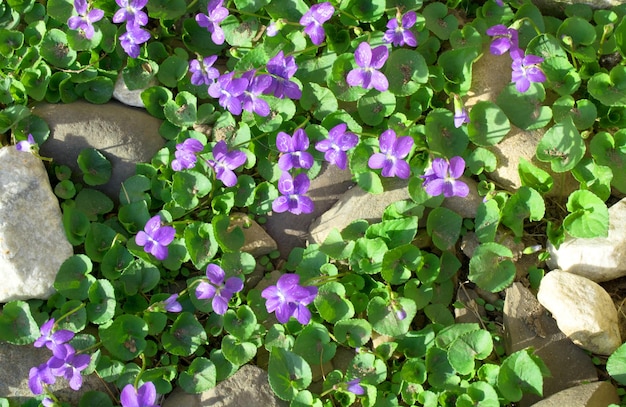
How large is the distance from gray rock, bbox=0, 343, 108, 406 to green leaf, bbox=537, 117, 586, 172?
213 cm

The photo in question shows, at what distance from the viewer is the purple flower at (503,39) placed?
3.11 m

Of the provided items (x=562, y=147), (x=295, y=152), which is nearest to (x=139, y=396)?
(x=295, y=152)

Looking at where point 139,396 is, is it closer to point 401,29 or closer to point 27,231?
point 27,231

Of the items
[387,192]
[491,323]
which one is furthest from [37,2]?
[491,323]

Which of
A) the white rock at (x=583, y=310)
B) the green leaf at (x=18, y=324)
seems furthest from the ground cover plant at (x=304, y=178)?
the white rock at (x=583, y=310)

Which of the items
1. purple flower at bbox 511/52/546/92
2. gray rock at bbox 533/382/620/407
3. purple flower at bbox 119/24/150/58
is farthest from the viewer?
purple flower at bbox 119/24/150/58

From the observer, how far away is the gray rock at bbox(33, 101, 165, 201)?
10.5 feet

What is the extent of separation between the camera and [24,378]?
9.34 feet

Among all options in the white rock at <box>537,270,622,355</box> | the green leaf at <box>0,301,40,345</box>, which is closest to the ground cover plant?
the green leaf at <box>0,301,40,345</box>

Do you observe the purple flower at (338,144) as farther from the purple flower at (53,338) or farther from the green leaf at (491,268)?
the purple flower at (53,338)

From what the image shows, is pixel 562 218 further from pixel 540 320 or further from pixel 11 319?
pixel 11 319

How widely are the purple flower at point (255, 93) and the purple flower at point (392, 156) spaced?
52 centimetres

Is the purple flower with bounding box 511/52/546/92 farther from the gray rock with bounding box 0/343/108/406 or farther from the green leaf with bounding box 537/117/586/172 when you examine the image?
the gray rock with bounding box 0/343/108/406

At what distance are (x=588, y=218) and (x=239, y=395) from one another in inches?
63.5
